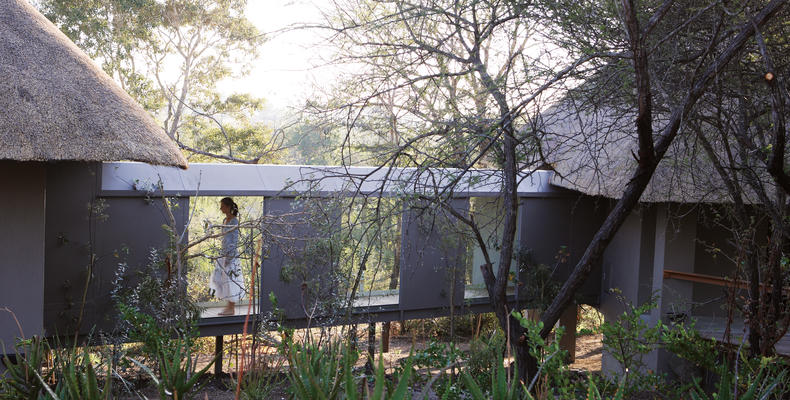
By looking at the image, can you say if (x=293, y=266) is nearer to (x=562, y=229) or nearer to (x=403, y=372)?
(x=562, y=229)

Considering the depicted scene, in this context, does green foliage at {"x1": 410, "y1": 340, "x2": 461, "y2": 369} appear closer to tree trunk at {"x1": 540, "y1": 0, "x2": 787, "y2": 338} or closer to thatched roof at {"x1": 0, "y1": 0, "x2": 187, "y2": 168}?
tree trunk at {"x1": 540, "y1": 0, "x2": 787, "y2": 338}

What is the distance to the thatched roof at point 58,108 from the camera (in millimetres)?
4953

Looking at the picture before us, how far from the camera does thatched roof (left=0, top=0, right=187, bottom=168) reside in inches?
195

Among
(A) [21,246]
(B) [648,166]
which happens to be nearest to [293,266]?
(A) [21,246]

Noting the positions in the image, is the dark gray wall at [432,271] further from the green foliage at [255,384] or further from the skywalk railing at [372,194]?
the green foliage at [255,384]

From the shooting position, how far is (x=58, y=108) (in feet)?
17.1

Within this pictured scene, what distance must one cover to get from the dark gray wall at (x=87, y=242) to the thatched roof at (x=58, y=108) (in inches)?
35.6

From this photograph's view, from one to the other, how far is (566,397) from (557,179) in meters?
5.94

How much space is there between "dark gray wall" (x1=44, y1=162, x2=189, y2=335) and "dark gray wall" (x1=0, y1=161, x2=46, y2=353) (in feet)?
2.11

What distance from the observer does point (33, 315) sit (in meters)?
5.41

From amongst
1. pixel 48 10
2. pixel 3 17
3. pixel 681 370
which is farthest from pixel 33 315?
pixel 48 10

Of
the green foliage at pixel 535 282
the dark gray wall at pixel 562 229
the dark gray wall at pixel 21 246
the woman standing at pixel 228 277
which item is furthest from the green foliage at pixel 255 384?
the dark gray wall at pixel 562 229

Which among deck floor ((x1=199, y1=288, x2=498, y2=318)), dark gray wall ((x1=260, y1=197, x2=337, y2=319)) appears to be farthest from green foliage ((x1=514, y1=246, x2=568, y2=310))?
dark gray wall ((x1=260, y1=197, x2=337, y2=319))

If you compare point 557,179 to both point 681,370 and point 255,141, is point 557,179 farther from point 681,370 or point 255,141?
point 255,141
